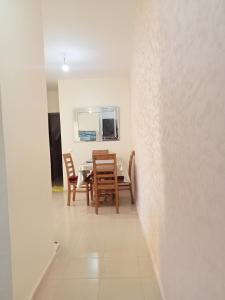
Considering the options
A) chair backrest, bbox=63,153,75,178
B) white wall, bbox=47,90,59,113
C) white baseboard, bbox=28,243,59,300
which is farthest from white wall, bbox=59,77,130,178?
white baseboard, bbox=28,243,59,300

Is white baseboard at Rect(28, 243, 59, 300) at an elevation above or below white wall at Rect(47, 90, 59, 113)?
below

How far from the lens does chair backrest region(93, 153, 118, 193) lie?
3.96 m

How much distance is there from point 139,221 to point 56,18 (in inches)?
110

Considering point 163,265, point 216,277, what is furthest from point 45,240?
point 216,277

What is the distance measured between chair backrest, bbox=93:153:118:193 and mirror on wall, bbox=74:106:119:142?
174 centimetres

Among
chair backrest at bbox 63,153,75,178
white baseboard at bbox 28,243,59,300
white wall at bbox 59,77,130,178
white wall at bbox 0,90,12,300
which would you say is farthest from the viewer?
white wall at bbox 59,77,130,178

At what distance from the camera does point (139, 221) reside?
3592 mm

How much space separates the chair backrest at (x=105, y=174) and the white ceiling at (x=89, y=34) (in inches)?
66.3

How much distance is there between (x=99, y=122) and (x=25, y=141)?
3857 millimetres

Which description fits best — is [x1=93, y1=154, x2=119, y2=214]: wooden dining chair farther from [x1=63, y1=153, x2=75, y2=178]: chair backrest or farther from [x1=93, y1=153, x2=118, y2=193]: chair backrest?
[x1=63, y1=153, x2=75, y2=178]: chair backrest

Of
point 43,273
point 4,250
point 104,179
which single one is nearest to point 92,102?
point 104,179

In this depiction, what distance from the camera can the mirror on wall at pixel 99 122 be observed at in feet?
18.8

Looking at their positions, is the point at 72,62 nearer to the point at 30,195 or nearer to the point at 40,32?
the point at 40,32

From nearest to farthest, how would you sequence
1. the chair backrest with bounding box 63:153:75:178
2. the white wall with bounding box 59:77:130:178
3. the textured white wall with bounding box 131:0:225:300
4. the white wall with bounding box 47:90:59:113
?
the textured white wall with bounding box 131:0:225:300 < the chair backrest with bounding box 63:153:75:178 < the white wall with bounding box 59:77:130:178 < the white wall with bounding box 47:90:59:113
